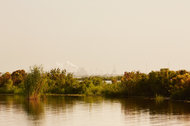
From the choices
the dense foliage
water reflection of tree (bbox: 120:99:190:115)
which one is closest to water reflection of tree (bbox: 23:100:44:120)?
water reflection of tree (bbox: 120:99:190:115)

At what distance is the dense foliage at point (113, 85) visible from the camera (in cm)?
2939

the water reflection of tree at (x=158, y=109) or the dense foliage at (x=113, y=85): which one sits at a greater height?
the dense foliage at (x=113, y=85)

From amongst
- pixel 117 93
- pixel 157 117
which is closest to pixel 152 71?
Result: pixel 117 93

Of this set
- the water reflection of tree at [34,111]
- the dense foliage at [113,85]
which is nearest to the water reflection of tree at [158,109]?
the water reflection of tree at [34,111]

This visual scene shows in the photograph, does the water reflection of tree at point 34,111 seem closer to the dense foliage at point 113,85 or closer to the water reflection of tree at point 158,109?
the water reflection of tree at point 158,109

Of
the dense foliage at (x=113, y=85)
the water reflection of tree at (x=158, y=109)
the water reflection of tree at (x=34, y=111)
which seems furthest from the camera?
→ the dense foliage at (x=113, y=85)

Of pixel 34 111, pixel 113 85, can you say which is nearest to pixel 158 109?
pixel 34 111

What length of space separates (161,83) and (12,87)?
1930cm

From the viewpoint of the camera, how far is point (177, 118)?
53.9 ft

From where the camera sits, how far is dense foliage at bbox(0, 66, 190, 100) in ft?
96.4

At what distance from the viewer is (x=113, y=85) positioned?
115 ft

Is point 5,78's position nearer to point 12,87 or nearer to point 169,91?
point 12,87

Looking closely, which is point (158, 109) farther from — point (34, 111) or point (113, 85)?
point (113, 85)

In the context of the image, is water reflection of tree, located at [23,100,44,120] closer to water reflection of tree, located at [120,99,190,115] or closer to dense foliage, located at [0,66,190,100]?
water reflection of tree, located at [120,99,190,115]
